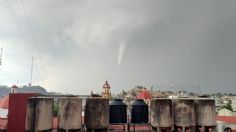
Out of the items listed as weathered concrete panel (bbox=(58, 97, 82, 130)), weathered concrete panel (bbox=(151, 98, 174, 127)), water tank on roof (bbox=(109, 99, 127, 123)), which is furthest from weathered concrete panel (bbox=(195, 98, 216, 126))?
weathered concrete panel (bbox=(58, 97, 82, 130))

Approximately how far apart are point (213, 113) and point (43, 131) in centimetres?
1137

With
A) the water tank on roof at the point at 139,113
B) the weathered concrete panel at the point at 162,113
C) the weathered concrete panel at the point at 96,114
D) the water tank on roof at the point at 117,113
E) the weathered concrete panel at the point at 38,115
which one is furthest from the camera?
the water tank on roof at the point at 139,113

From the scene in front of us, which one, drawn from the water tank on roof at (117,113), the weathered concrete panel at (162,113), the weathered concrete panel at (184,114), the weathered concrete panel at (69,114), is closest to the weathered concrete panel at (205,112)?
the weathered concrete panel at (184,114)

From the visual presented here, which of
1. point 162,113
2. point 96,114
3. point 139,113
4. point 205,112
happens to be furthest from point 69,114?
point 205,112

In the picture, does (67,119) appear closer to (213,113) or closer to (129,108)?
(129,108)

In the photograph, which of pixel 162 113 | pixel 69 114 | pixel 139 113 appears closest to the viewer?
pixel 69 114

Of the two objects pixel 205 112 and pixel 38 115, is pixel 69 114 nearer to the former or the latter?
pixel 38 115

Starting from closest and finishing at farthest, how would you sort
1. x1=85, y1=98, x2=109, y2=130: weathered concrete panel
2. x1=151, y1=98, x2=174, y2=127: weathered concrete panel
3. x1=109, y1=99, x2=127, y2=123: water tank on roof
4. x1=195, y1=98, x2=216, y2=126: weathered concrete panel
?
x1=85, y1=98, x2=109, y2=130: weathered concrete panel, x1=151, y1=98, x2=174, y2=127: weathered concrete panel, x1=195, y1=98, x2=216, y2=126: weathered concrete panel, x1=109, y1=99, x2=127, y2=123: water tank on roof

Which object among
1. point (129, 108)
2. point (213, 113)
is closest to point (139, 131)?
point (129, 108)

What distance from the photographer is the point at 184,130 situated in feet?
59.2

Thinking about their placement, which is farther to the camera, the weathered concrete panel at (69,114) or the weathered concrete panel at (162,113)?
the weathered concrete panel at (162,113)

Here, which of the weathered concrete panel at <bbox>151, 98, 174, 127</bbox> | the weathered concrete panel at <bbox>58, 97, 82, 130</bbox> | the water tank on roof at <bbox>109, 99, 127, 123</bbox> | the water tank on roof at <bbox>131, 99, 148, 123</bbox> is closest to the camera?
the weathered concrete panel at <bbox>58, 97, 82, 130</bbox>

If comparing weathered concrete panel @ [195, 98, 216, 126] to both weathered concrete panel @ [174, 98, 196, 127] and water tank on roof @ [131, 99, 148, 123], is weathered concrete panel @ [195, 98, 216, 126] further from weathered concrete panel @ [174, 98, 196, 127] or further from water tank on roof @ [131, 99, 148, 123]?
water tank on roof @ [131, 99, 148, 123]

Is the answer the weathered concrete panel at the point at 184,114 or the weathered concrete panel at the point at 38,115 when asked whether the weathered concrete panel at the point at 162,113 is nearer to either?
the weathered concrete panel at the point at 184,114
